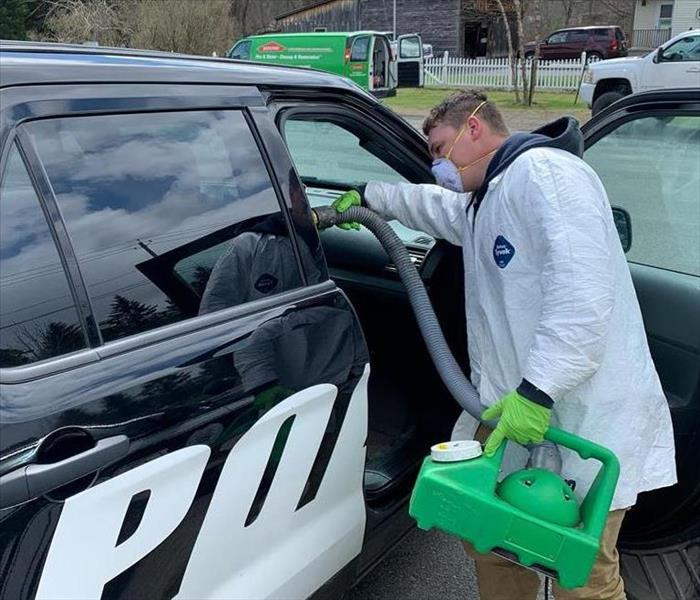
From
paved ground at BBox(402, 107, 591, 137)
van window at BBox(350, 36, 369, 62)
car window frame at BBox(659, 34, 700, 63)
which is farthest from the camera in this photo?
van window at BBox(350, 36, 369, 62)

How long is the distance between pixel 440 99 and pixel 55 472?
2122cm

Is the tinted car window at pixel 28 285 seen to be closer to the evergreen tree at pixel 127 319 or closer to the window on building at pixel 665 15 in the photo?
the evergreen tree at pixel 127 319

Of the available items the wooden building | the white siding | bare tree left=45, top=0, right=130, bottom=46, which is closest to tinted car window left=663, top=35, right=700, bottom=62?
bare tree left=45, top=0, right=130, bottom=46

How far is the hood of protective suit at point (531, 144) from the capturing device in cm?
195

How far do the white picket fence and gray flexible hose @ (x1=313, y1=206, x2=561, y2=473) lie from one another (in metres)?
21.8

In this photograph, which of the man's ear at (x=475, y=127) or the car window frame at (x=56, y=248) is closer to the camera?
the car window frame at (x=56, y=248)

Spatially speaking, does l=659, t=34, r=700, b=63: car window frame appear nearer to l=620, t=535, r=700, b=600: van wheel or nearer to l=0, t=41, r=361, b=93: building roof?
l=620, t=535, r=700, b=600: van wheel

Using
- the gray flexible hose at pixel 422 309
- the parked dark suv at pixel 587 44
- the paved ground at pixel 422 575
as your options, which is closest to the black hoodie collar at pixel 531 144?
the gray flexible hose at pixel 422 309

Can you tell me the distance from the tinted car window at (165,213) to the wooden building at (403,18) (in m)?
36.5

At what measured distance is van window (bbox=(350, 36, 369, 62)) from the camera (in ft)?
67.9

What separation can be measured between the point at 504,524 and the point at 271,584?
56 cm

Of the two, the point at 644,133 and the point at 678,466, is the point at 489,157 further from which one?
the point at 678,466

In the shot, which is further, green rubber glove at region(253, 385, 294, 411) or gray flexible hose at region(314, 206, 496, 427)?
gray flexible hose at region(314, 206, 496, 427)

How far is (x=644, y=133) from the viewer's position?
100 inches
